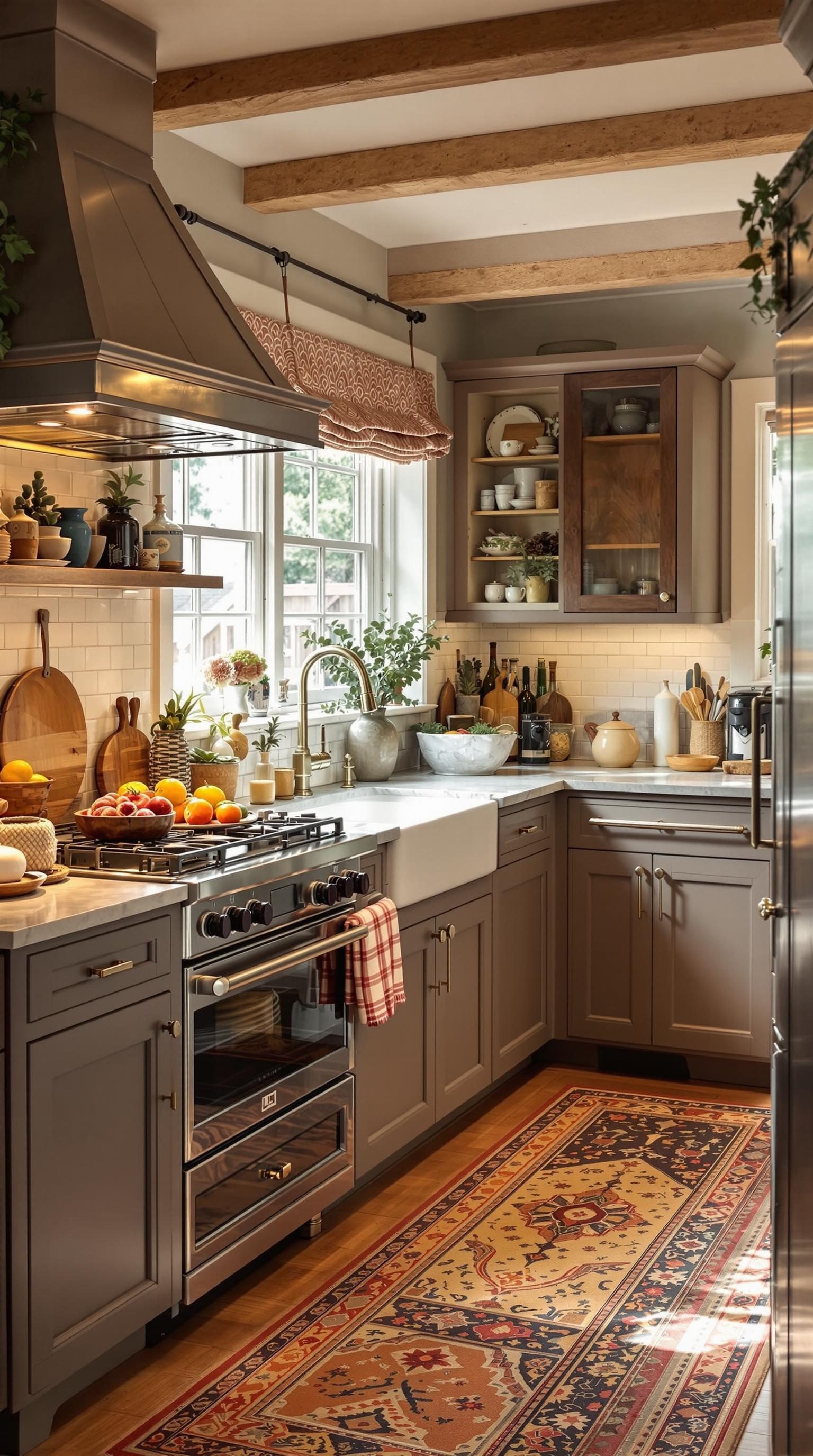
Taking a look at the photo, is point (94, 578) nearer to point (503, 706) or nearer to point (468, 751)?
point (468, 751)

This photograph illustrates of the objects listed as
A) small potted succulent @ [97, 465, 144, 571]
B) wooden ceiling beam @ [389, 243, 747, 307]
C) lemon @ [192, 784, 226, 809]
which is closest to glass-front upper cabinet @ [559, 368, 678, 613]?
wooden ceiling beam @ [389, 243, 747, 307]

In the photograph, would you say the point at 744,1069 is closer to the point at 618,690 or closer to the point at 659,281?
the point at 618,690

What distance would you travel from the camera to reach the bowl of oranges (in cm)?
318

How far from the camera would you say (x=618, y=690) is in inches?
239

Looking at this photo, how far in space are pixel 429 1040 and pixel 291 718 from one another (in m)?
1.16

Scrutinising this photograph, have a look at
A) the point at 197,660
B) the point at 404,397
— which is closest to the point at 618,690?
the point at 404,397

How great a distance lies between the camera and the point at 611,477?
221 inches

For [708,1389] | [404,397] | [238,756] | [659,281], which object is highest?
[659,281]

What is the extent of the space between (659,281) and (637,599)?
118 centimetres

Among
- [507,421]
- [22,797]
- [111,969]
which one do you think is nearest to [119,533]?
[22,797]

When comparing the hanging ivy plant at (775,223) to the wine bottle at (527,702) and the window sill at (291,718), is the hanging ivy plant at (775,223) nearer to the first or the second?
the window sill at (291,718)

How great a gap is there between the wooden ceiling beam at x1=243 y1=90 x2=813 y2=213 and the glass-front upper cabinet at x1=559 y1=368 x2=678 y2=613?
1493 mm

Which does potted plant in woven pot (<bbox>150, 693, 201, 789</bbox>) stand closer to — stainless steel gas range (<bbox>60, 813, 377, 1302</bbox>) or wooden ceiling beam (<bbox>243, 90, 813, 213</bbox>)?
stainless steel gas range (<bbox>60, 813, 377, 1302</bbox>)

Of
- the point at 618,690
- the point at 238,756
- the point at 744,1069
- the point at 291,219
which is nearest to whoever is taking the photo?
the point at 238,756
